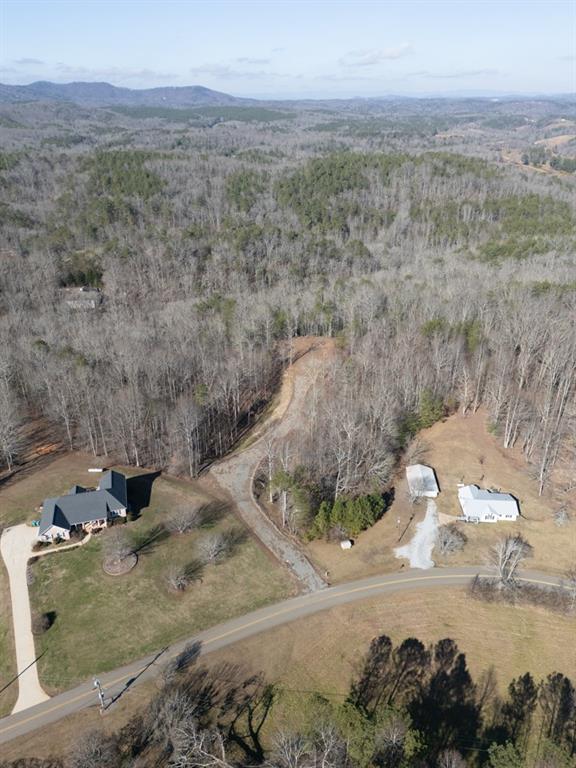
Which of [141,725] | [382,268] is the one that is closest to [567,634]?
[141,725]

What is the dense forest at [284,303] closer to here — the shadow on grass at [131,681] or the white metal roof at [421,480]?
the white metal roof at [421,480]

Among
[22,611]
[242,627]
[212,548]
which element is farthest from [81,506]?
[242,627]

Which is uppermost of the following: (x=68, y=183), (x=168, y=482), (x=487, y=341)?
(x=68, y=183)

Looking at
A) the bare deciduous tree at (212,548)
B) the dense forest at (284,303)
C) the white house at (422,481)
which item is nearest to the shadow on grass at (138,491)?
the dense forest at (284,303)

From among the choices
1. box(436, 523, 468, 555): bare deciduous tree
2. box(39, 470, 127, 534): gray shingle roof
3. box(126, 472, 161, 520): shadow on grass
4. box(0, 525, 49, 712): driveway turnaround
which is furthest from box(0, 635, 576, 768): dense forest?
box(126, 472, 161, 520): shadow on grass

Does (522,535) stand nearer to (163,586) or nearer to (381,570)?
(381,570)

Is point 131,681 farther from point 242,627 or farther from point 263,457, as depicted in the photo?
point 263,457

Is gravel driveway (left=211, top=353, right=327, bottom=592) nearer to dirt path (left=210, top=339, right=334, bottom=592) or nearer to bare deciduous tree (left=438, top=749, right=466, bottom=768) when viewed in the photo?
dirt path (left=210, top=339, right=334, bottom=592)
